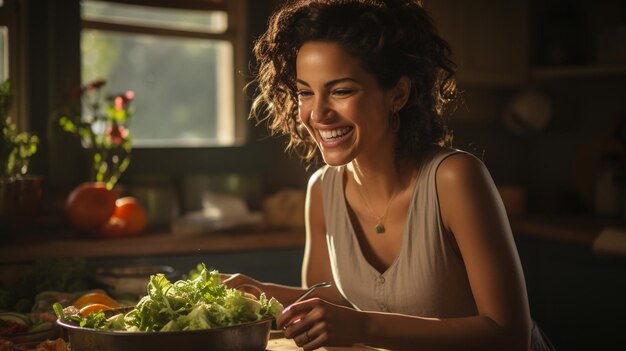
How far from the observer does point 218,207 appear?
Result: 327 centimetres

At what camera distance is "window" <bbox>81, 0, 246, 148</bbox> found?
3355mm

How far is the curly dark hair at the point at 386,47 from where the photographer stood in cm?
170

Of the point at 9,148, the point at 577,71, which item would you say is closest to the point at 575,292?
the point at 577,71

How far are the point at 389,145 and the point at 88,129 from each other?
1.58 m

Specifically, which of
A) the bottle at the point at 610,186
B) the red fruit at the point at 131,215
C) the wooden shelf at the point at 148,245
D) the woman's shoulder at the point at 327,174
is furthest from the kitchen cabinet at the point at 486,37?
the woman's shoulder at the point at 327,174

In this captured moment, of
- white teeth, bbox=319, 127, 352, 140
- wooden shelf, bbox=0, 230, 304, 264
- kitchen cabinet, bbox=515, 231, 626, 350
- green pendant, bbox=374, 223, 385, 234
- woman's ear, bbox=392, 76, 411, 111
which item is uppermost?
woman's ear, bbox=392, 76, 411, 111

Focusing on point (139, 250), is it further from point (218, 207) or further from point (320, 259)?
point (320, 259)

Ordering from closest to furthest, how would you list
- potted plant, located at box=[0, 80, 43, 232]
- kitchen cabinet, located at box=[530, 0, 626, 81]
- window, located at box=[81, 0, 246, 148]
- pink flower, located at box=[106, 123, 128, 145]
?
potted plant, located at box=[0, 80, 43, 232]
pink flower, located at box=[106, 123, 128, 145]
window, located at box=[81, 0, 246, 148]
kitchen cabinet, located at box=[530, 0, 626, 81]

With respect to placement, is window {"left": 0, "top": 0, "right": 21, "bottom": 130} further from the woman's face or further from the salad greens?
the salad greens

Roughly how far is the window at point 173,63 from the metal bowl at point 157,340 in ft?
7.55

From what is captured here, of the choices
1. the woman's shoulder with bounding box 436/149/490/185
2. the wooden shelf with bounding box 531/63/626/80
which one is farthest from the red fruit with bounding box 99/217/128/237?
the wooden shelf with bounding box 531/63/626/80

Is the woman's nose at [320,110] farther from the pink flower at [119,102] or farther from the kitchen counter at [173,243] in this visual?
the pink flower at [119,102]

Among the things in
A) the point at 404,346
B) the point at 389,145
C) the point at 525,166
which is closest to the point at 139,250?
the point at 389,145

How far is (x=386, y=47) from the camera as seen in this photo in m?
1.71
